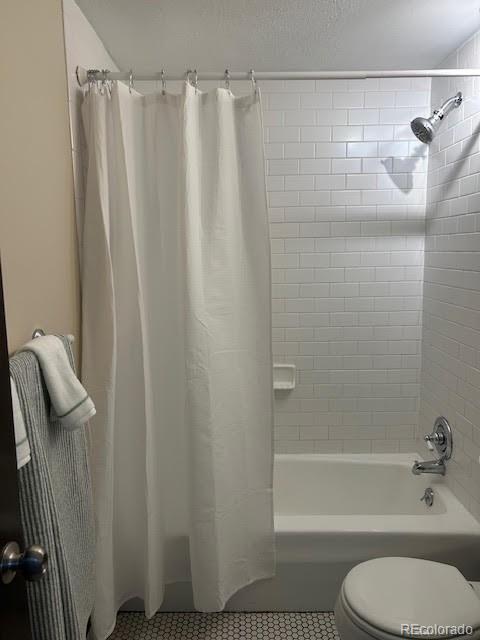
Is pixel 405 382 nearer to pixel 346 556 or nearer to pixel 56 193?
pixel 346 556

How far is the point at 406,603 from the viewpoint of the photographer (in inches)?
59.7

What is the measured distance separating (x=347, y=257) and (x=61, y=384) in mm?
1816

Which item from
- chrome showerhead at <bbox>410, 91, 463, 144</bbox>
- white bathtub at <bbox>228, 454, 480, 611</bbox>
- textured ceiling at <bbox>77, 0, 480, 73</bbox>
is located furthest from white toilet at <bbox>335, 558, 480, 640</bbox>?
textured ceiling at <bbox>77, 0, 480, 73</bbox>

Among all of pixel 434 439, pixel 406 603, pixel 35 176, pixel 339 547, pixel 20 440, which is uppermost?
pixel 35 176

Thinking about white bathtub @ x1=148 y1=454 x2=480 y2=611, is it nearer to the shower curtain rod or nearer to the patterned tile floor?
the patterned tile floor

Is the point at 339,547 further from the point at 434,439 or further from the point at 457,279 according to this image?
the point at 457,279

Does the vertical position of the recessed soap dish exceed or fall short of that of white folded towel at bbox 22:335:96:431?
it falls short

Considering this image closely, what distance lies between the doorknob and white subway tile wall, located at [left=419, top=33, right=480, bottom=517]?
1719 mm

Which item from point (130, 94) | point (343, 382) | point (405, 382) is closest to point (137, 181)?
point (130, 94)

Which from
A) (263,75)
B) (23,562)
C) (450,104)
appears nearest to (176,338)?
(263,75)

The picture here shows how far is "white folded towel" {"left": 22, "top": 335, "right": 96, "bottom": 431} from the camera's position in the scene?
122 cm

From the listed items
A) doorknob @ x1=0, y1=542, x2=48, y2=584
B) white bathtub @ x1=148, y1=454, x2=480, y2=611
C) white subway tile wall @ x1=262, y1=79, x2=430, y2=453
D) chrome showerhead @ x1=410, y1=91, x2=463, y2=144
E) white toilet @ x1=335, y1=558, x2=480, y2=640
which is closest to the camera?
doorknob @ x1=0, y1=542, x2=48, y2=584

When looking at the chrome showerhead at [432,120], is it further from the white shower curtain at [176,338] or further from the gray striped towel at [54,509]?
the gray striped towel at [54,509]

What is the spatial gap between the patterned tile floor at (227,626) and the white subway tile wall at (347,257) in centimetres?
90
